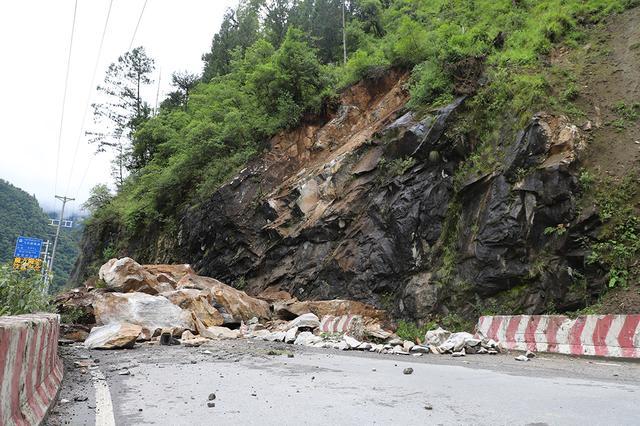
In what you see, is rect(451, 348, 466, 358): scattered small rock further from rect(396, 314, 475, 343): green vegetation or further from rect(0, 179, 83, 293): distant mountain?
rect(0, 179, 83, 293): distant mountain

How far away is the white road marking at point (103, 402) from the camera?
448cm

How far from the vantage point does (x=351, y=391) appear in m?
5.79

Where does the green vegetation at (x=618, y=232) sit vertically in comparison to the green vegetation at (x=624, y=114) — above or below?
below

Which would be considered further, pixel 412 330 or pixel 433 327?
pixel 412 330

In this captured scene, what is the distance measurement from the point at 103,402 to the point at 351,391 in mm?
2951

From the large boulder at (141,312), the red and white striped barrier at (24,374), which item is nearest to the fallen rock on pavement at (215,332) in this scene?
the large boulder at (141,312)

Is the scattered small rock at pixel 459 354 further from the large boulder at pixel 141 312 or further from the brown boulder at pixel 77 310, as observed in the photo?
the brown boulder at pixel 77 310

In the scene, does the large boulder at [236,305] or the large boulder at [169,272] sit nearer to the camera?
the large boulder at [236,305]

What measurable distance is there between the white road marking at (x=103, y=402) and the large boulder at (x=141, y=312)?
303 inches

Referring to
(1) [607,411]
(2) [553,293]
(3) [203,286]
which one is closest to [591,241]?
(2) [553,293]

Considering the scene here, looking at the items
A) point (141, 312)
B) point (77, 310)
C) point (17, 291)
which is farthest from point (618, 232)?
point (77, 310)

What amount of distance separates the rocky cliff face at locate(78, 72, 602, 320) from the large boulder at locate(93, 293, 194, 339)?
17.6 feet

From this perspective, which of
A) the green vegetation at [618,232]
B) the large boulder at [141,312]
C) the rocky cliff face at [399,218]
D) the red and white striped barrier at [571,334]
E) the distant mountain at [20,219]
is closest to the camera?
the red and white striped barrier at [571,334]

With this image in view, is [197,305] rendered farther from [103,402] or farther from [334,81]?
[334,81]
